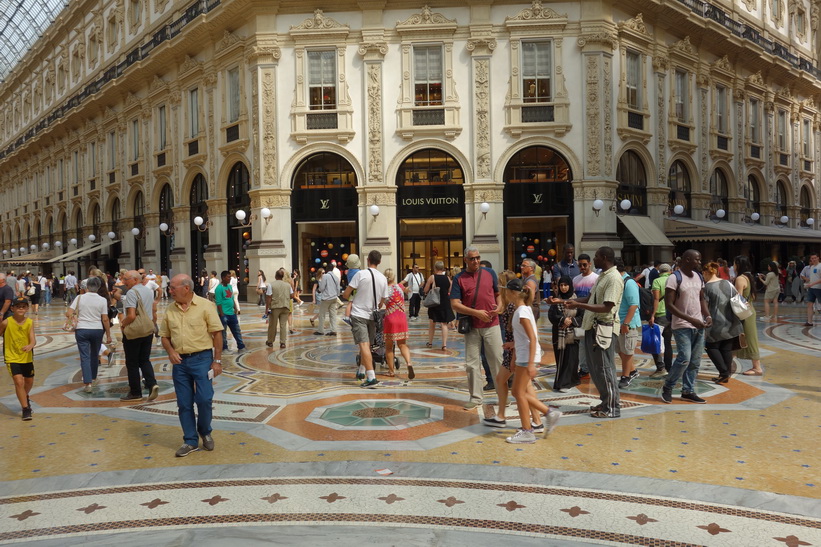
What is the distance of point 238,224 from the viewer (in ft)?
85.3

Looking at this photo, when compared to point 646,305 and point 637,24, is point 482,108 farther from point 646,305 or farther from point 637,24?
point 646,305

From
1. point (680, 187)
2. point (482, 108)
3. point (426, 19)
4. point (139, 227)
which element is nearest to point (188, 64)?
point (139, 227)

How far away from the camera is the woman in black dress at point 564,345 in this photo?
25.4ft

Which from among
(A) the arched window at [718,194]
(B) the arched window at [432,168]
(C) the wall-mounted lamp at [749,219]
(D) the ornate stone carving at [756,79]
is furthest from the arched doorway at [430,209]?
(D) the ornate stone carving at [756,79]

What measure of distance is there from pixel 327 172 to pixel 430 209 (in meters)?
4.15

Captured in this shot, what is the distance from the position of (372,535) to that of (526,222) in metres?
20.7

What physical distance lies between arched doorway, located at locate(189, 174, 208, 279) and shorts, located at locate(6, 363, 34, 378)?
20970mm

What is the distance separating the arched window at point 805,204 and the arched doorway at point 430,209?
80.9ft

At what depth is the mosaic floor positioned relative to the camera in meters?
4.16

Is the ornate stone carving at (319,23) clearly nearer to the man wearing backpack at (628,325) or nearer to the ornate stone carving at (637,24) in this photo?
the ornate stone carving at (637,24)

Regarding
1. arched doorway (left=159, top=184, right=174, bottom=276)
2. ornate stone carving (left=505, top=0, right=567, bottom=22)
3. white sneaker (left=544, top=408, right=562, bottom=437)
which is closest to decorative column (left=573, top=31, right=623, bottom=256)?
ornate stone carving (left=505, top=0, right=567, bottom=22)

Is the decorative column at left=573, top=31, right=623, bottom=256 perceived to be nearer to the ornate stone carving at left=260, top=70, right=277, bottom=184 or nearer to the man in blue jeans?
the ornate stone carving at left=260, top=70, right=277, bottom=184

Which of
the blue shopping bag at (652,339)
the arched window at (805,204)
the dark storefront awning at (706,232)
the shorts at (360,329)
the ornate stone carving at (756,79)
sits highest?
the ornate stone carving at (756,79)

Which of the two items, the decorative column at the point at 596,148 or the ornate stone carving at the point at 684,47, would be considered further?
the ornate stone carving at the point at 684,47
